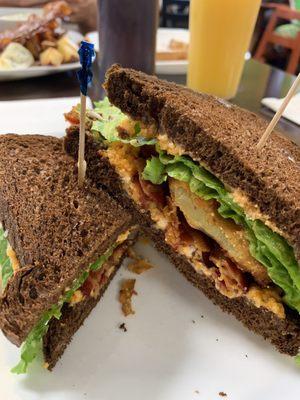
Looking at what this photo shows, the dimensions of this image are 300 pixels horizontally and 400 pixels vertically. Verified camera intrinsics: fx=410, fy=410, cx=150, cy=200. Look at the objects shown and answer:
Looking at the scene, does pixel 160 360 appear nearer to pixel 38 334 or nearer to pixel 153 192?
pixel 38 334

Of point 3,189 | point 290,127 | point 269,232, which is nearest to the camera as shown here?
point 269,232

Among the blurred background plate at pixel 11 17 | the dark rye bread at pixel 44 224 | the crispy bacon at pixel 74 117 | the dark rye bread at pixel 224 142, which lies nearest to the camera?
the dark rye bread at pixel 44 224

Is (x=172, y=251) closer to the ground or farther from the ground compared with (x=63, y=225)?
closer to the ground

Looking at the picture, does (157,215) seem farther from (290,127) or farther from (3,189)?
(290,127)

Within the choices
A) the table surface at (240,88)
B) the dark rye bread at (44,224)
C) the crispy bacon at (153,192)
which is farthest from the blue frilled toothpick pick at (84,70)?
the table surface at (240,88)

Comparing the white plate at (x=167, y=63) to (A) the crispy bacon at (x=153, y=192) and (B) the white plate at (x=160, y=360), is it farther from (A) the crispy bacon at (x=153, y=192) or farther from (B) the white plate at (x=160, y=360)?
(B) the white plate at (x=160, y=360)

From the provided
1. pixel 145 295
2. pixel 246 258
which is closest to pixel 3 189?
pixel 145 295

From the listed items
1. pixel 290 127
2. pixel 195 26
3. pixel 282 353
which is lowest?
pixel 282 353
